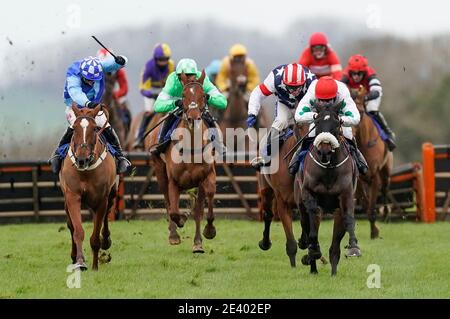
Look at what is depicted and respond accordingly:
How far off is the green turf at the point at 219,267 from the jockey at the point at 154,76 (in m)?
4.73

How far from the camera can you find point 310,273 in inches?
560

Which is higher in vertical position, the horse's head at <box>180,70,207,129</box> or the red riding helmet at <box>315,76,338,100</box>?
the red riding helmet at <box>315,76,338,100</box>

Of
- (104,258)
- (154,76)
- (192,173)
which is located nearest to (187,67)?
(192,173)

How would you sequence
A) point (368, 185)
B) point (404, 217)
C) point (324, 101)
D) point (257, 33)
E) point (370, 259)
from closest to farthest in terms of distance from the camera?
point (324, 101) → point (370, 259) → point (368, 185) → point (404, 217) → point (257, 33)

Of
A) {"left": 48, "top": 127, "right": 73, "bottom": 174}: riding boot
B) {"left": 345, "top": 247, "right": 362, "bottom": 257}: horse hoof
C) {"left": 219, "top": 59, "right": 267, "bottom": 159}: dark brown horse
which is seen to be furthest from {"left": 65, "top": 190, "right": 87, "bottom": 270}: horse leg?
{"left": 219, "top": 59, "right": 267, "bottom": 159}: dark brown horse

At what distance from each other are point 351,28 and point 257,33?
6.00 metres

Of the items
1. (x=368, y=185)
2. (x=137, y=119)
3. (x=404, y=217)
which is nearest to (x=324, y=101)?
(x=368, y=185)

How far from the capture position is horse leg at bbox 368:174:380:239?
19.3 meters

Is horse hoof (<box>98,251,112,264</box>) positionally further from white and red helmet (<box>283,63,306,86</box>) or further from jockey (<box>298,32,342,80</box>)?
jockey (<box>298,32,342,80</box>)

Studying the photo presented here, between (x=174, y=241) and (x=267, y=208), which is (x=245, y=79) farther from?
(x=267, y=208)

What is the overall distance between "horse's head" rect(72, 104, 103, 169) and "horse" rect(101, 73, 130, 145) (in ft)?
37.7

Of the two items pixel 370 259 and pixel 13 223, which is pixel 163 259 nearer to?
pixel 370 259

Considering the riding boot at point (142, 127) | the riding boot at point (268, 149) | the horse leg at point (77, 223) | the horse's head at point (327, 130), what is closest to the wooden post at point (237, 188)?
the riding boot at point (142, 127)
